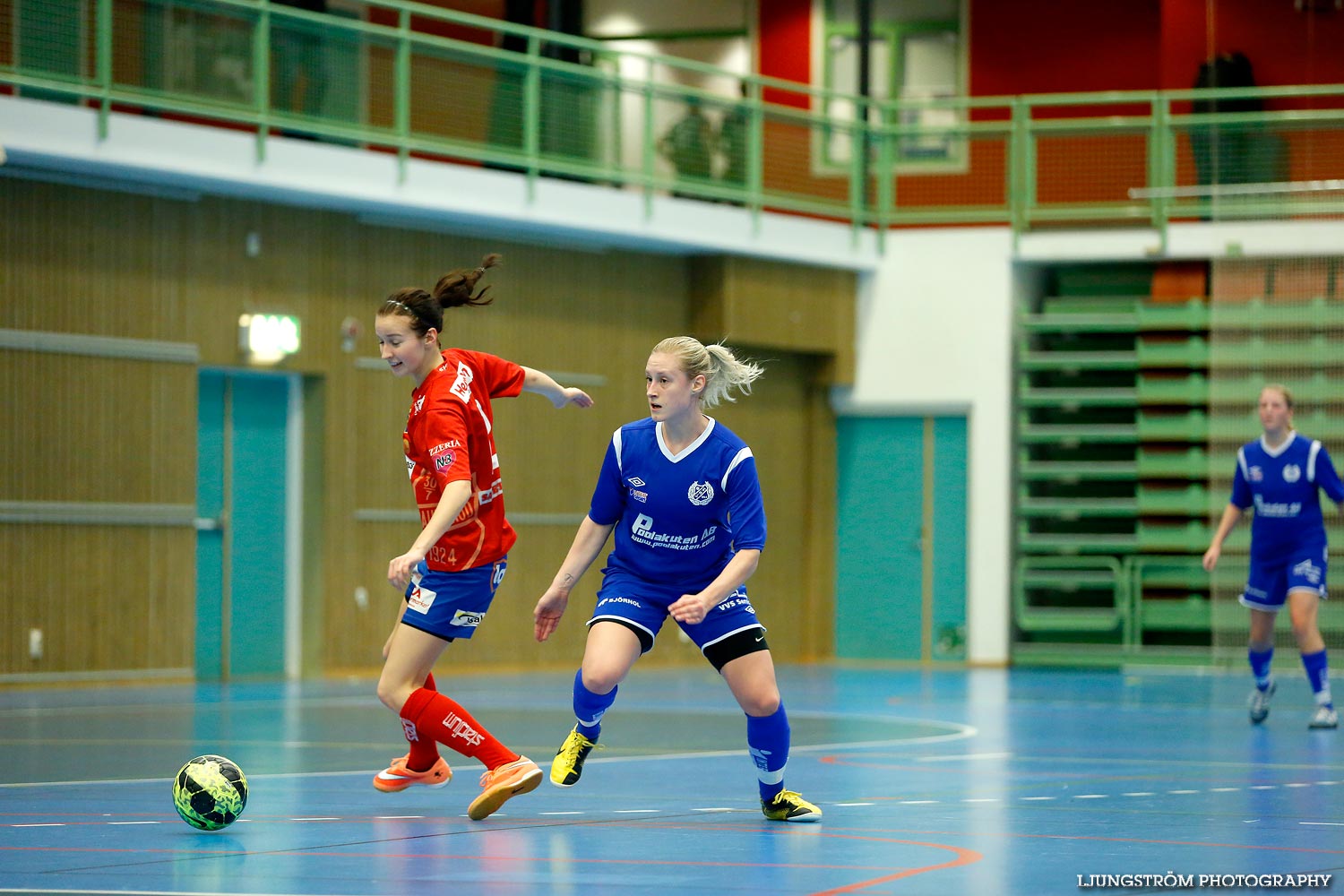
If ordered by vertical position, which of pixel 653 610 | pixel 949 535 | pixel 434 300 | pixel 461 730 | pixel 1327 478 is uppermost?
pixel 434 300

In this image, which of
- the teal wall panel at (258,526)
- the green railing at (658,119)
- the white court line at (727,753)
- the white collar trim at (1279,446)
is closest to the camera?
the white court line at (727,753)

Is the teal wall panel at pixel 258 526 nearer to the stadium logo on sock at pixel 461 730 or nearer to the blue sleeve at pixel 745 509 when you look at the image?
the stadium logo on sock at pixel 461 730

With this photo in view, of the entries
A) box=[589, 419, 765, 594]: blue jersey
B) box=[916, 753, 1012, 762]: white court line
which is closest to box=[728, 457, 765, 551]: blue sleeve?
box=[589, 419, 765, 594]: blue jersey

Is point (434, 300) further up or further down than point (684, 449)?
further up

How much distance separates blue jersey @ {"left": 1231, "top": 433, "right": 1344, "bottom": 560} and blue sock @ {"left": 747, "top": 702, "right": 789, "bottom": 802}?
661cm

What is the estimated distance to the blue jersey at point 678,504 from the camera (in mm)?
6918

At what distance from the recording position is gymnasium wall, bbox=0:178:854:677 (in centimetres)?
1534

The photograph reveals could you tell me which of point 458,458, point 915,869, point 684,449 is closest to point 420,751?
point 458,458

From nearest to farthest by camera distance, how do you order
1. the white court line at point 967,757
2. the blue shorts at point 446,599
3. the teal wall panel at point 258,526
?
the blue shorts at point 446,599, the white court line at point 967,757, the teal wall panel at point 258,526

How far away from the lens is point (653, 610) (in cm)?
702

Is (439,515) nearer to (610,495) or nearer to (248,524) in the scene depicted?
(610,495)

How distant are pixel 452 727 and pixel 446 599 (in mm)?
501

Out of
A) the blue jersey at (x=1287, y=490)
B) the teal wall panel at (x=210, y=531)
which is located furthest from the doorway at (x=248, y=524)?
the blue jersey at (x=1287, y=490)

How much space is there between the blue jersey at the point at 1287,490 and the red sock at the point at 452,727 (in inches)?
283
